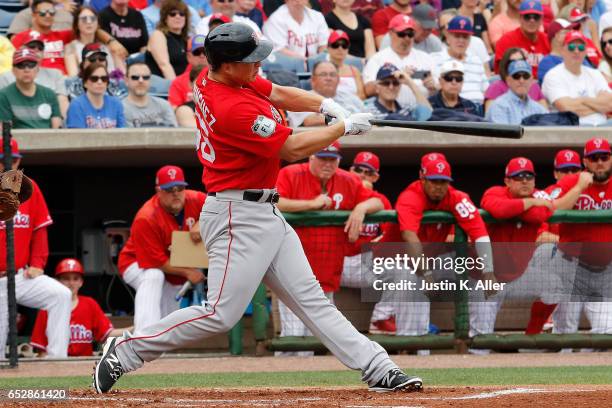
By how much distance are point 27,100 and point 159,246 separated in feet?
5.65

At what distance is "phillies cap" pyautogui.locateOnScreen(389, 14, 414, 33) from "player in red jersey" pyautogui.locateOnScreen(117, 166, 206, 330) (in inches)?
115

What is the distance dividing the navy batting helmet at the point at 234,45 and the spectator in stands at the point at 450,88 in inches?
209

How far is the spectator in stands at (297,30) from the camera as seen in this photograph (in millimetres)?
10969

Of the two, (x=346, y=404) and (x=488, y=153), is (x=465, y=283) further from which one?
(x=346, y=404)

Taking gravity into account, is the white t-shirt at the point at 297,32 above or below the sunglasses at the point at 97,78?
above

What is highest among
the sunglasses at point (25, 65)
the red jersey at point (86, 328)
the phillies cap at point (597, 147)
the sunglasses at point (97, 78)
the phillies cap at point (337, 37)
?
the phillies cap at point (337, 37)

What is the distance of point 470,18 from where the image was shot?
38.8ft

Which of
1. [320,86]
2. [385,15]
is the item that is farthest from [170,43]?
[385,15]

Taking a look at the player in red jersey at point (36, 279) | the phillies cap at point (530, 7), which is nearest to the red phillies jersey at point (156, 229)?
the player in red jersey at point (36, 279)

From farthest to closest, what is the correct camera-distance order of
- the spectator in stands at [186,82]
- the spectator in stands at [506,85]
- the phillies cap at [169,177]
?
the spectator in stands at [506,85] → the spectator in stands at [186,82] → the phillies cap at [169,177]

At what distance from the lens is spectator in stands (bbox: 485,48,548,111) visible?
10.5 meters

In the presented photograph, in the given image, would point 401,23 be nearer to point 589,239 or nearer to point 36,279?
point 589,239

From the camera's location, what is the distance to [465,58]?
11.1 m

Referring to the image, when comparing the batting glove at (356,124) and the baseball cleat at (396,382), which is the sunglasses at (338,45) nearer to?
the batting glove at (356,124)
